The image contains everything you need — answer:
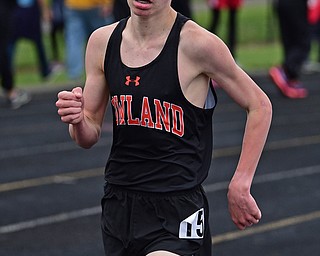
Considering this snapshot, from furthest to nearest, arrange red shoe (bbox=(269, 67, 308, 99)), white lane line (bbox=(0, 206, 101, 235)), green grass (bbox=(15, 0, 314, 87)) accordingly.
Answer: green grass (bbox=(15, 0, 314, 87)), red shoe (bbox=(269, 67, 308, 99)), white lane line (bbox=(0, 206, 101, 235))

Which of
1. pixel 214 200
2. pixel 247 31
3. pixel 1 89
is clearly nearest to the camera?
pixel 214 200

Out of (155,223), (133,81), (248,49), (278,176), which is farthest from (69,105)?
(248,49)

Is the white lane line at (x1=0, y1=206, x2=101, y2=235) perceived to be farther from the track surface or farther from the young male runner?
the young male runner

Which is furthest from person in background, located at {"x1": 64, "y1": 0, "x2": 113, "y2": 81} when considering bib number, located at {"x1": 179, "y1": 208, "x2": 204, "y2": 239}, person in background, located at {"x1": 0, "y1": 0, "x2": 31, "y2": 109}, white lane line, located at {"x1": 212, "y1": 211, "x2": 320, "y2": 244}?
bib number, located at {"x1": 179, "y1": 208, "x2": 204, "y2": 239}

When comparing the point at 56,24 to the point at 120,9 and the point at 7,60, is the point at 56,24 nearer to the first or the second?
the point at 7,60

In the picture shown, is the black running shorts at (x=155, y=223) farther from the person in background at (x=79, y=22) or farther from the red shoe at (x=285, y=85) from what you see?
the person in background at (x=79, y=22)

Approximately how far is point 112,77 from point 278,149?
5015mm

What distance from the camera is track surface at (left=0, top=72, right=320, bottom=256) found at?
218 inches

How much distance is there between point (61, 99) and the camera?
3137 mm

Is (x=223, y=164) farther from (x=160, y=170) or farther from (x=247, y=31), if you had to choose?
(x=247, y=31)

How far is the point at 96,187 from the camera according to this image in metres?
6.81

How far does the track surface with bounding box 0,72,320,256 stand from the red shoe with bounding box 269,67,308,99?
2.86ft

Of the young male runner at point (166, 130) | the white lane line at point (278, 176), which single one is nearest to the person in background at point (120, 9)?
the white lane line at point (278, 176)

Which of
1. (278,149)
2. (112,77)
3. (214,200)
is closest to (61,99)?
(112,77)
